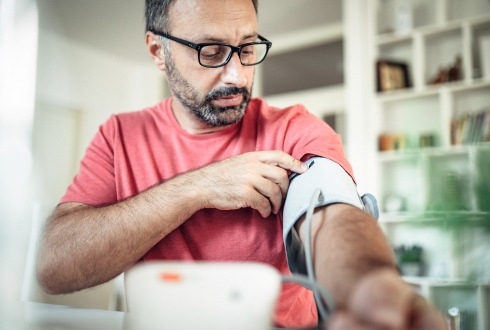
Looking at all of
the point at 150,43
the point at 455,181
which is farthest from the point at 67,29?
the point at 455,181

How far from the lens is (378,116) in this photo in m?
2.46

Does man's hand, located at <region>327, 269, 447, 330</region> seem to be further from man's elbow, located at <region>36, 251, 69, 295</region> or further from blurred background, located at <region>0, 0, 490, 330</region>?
man's elbow, located at <region>36, 251, 69, 295</region>

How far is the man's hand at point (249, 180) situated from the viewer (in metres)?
0.52

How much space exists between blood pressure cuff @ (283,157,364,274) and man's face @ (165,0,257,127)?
0.53 ft

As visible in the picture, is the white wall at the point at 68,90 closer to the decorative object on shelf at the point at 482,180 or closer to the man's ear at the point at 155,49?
the man's ear at the point at 155,49

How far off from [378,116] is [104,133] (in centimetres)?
196

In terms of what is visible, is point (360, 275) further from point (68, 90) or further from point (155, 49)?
point (68, 90)

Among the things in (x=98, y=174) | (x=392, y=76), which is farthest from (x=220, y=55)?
(x=392, y=76)

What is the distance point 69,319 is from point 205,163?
11.6 inches

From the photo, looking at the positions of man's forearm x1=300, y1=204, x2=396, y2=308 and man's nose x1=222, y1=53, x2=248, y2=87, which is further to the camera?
man's nose x1=222, y1=53, x2=248, y2=87

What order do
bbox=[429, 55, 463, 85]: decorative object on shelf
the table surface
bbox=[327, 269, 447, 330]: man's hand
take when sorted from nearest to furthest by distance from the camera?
bbox=[327, 269, 447, 330]: man's hand → the table surface → bbox=[429, 55, 463, 85]: decorative object on shelf

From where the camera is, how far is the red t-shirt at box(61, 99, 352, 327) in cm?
62

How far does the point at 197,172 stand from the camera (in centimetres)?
58

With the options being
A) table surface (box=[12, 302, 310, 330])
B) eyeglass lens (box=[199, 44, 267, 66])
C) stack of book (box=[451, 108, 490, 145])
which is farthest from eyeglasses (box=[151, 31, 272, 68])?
stack of book (box=[451, 108, 490, 145])
